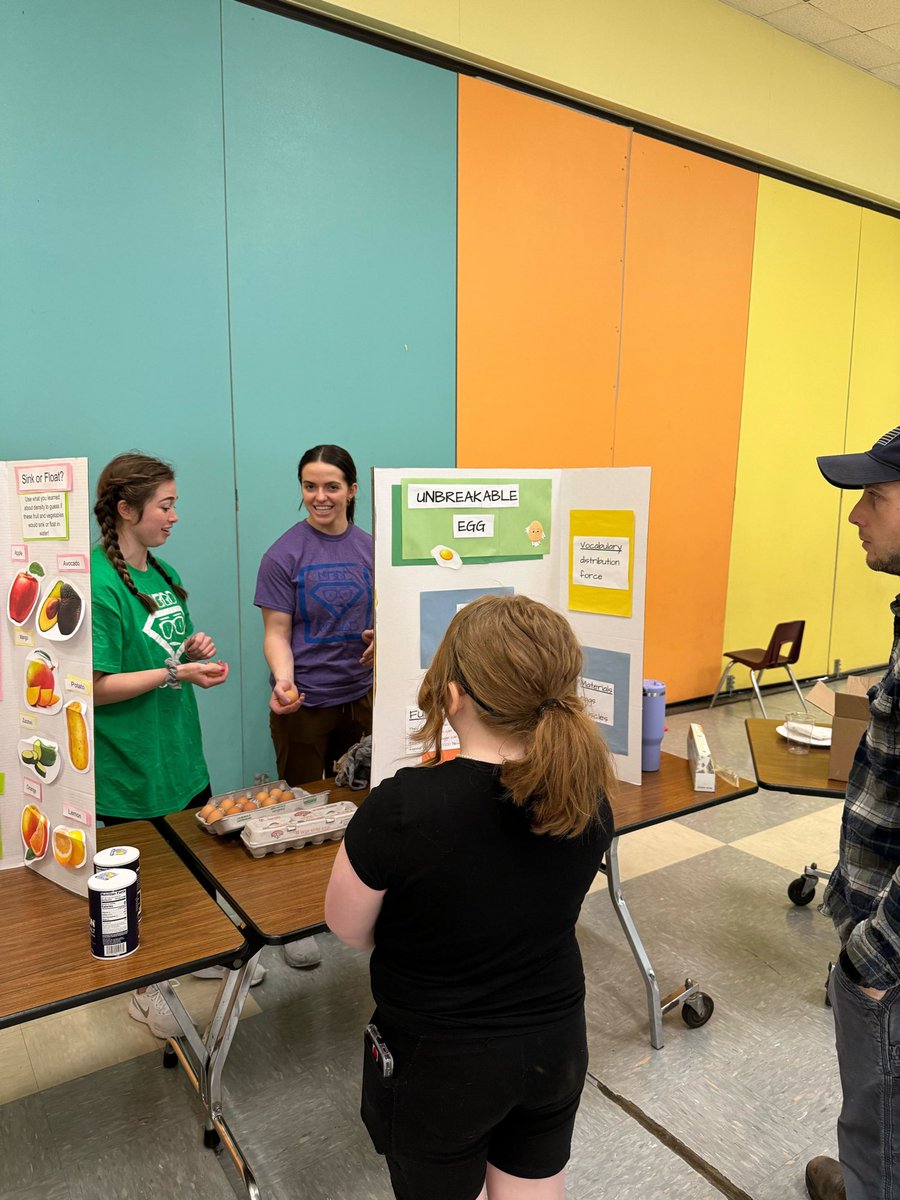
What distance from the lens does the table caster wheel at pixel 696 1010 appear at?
2.33 meters

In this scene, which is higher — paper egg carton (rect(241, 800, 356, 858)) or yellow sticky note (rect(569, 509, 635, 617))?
yellow sticky note (rect(569, 509, 635, 617))

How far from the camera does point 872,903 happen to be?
1425 mm

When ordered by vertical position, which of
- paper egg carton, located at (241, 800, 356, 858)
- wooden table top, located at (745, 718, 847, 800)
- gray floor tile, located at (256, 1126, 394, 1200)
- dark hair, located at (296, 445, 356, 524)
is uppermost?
dark hair, located at (296, 445, 356, 524)

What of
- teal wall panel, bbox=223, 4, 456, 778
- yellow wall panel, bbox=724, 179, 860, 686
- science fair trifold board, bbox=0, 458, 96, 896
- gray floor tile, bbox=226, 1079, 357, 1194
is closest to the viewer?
science fair trifold board, bbox=0, 458, 96, 896

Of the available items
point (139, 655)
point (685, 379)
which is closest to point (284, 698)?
point (139, 655)

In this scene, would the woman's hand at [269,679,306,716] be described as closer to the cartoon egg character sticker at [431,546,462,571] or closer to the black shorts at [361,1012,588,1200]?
the cartoon egg character sticker at [431,546,462,571]

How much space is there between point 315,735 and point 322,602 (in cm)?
46

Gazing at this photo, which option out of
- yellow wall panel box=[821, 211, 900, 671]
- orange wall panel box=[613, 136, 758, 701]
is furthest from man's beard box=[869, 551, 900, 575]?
yellow wall panel box=[821, 211, 900, 671]

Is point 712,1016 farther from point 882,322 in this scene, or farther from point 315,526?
point 882,322

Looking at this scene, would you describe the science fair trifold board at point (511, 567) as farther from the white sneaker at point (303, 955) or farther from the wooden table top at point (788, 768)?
the white sneaker at point (303, 955)

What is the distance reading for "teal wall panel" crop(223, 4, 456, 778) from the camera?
10.9 ft

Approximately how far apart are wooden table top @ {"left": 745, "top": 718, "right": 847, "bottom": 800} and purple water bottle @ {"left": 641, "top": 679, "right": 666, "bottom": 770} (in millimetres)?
314

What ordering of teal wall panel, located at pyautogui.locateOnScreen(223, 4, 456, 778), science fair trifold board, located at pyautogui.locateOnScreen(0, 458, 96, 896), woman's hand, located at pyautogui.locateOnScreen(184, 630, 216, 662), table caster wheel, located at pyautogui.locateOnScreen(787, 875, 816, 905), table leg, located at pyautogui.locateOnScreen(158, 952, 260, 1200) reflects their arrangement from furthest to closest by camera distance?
teal wall panel, located at pyautogui.locateOnScreen(223, 4, 456, 778) < table caster wheel, located at pyautogui.locateOnScreen(787, 875, 816, 905) < woman's hand, located at pyautogui.locateOnScreen(184, 630, 216, 662) < table leg, located at pyautogui.locateOnScreen(158, 952, 260, 1200) < science fair trifold board, located at pyautogui.locateOnScreen(0, 458, 96, 896)

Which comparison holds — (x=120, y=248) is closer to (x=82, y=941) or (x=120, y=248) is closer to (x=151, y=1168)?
(x=82, y=941)
